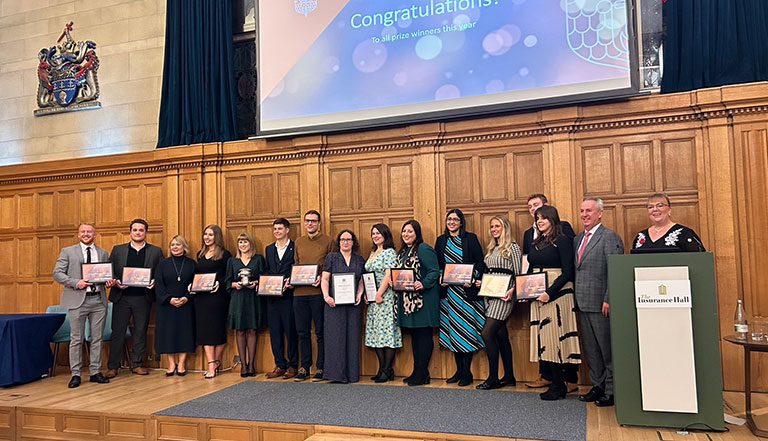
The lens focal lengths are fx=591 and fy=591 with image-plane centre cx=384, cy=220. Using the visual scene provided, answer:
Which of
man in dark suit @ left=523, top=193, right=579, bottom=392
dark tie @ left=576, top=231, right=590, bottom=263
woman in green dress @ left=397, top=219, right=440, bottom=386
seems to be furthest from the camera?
woman in green dress @ left=397, top=219, right=440, bottom=386

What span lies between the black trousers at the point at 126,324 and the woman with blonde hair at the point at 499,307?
355 cm

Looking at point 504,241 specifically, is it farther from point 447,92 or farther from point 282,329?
point 282,329

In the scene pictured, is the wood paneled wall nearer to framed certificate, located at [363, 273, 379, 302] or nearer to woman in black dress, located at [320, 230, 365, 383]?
woman in black dress, located at [320, 230, 365, 383]

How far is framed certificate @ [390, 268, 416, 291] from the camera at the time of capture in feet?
17.0

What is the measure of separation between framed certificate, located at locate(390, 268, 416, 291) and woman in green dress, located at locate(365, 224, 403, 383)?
88 millimetres

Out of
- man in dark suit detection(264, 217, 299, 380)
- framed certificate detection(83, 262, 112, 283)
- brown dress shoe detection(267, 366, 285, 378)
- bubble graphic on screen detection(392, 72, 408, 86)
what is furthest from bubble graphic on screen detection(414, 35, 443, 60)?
framed certificate detection(83, 262, 112, 283)

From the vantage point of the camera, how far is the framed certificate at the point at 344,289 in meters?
5.39

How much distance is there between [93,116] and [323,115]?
12.3 feet

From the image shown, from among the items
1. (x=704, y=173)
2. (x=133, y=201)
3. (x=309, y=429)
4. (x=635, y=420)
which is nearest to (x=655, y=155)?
(x=704, y=173)

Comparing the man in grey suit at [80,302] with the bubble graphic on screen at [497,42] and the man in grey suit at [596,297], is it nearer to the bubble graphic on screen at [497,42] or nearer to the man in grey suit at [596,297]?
the bubble graphic on screen at [497,42]

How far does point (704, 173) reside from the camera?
196 inches

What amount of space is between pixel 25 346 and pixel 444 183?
14.5ft

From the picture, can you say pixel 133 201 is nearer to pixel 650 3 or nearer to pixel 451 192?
pixel 451 192

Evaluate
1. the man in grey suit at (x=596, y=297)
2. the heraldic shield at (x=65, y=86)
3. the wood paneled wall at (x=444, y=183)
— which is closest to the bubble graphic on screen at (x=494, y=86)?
the wood paneled wall at (x=444, y=183)
